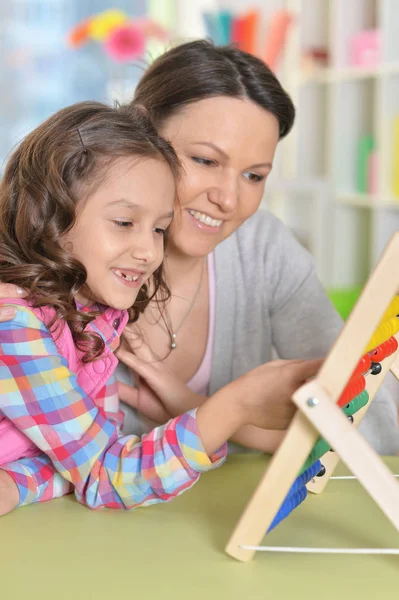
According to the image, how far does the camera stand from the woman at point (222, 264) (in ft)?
4.99

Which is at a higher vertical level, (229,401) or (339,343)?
(339,343)

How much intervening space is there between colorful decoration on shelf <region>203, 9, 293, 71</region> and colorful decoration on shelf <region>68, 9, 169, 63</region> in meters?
0.43

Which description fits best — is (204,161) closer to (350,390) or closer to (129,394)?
(129,394)

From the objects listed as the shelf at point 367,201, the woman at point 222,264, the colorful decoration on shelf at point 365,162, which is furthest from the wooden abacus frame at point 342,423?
the colorful decoration on shelf at point 365,162

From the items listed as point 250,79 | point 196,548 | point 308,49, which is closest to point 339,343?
point 196,548

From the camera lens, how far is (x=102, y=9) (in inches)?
208

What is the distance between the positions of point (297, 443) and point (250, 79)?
32.7 inches

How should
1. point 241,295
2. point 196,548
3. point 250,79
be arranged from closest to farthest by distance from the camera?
point 196,548
point 250,79
point 241,295

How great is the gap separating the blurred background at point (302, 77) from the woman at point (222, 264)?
1010mm

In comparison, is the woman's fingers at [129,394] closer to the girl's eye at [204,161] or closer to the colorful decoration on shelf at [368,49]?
the girl's eye at [204,161]

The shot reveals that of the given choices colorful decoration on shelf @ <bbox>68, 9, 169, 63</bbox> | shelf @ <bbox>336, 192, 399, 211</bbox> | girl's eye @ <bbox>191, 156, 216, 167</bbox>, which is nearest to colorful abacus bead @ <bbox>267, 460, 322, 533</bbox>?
girl's eye @ <bbox>191, 156, 216, 167</bbox>

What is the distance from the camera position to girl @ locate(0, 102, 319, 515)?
3.57ft

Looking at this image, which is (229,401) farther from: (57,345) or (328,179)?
(328,179)

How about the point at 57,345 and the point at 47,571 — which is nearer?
the point at 47,571
